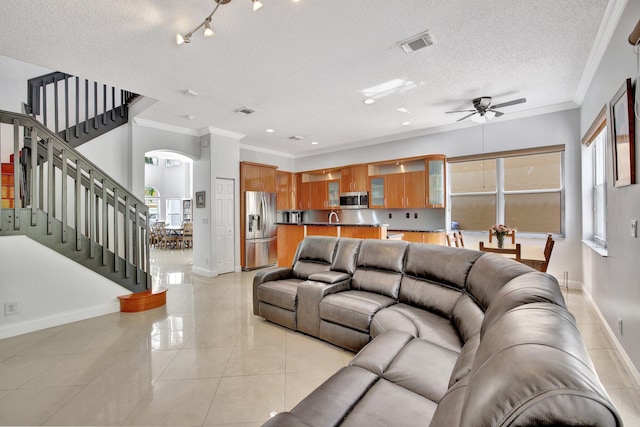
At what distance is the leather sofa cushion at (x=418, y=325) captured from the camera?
196 centimetres

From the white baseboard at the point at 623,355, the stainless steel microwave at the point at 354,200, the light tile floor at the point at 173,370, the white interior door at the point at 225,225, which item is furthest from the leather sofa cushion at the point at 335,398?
the stainless steel microwave at the point at 354,200

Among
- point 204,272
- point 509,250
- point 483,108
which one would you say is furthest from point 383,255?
point 204,272

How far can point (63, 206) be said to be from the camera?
3330 millimetres

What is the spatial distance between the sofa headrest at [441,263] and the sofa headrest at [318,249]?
1000 millimetres

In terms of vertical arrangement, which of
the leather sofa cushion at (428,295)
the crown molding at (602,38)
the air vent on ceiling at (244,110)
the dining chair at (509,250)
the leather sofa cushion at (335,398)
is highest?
the air vent on ceiling at (244,110)

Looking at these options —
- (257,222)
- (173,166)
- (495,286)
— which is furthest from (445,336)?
(173,166)

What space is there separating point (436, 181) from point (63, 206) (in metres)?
5.98

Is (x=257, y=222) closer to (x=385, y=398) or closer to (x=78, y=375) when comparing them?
(x=78, y=375)

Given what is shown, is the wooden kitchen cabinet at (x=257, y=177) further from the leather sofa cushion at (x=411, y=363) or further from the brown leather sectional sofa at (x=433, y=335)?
the leather sofa cushion at (x=411, y=363)

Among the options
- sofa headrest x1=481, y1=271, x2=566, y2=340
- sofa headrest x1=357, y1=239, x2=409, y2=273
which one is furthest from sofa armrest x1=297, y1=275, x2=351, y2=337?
sofa headrest x1=481, y1=271, x2=566, y2=340

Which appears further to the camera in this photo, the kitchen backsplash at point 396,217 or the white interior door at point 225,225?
the kitchen backsplash at point 396,217

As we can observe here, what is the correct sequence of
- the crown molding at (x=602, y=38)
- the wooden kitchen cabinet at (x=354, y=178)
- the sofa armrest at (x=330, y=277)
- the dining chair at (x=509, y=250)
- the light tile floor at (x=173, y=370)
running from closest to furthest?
the light tile floor at (x=173, y=370) < the crown molding at (x=602, y=38) < the sofa armrest at (x=330, y=277) < the dining chair at (x=509, y=250) < the wooden kitchen cabinet at (x=354, y=178)

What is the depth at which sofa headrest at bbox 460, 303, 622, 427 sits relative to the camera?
524mm

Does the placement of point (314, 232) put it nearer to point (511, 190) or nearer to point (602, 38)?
point (511, 190)
